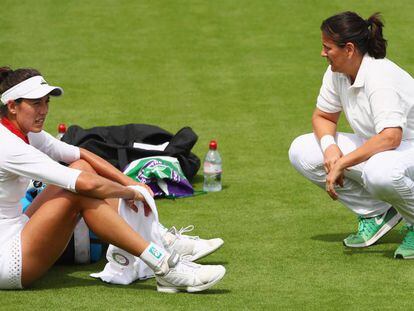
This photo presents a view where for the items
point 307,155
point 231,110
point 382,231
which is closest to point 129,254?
point 307,155

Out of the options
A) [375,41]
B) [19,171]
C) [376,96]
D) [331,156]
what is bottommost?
[331,156]

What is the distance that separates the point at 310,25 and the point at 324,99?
20.3 ft

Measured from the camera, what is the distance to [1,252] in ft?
17.4

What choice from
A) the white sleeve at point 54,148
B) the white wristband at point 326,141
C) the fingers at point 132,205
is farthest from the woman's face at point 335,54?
the white sleeve at point 54,148

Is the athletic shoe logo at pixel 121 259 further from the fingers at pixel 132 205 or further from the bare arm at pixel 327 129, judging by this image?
the bare arm at pixel 327 129

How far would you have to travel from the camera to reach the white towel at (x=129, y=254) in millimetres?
5539

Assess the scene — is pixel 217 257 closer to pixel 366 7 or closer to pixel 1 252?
pixel 1 252

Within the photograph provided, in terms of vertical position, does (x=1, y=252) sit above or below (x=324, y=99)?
below

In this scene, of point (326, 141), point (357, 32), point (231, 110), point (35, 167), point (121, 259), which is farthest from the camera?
point (231, 110)

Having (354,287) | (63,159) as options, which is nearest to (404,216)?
(354,287)

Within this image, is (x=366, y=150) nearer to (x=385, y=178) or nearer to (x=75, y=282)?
(x=385, y=178)

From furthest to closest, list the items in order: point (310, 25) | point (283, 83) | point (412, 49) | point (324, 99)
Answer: point (310, 25) < point (412, 49) < point (283, 83) < point (324, 99)

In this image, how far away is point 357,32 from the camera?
19.8ft

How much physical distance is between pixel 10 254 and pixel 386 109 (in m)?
2.20
